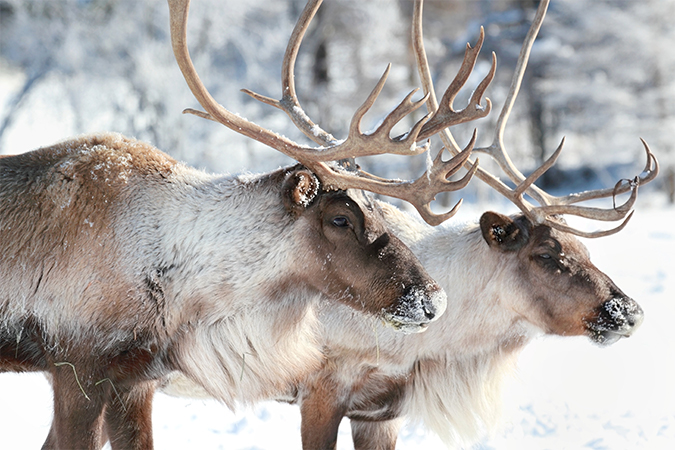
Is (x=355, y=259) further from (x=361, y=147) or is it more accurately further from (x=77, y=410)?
(x=77, y=410)

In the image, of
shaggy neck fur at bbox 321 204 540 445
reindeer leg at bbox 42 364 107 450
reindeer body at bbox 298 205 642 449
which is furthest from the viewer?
shaggy neck fur at bbox 321 204 540 445

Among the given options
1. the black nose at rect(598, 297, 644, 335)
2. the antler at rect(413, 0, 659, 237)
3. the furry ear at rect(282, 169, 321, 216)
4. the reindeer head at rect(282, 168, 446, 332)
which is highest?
the antler at rect(413, 0, 659, 237)

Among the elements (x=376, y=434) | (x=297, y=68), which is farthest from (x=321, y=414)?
(x=297, y=68)

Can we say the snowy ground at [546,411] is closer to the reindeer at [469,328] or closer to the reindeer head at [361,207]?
the reindeer at [469,328]

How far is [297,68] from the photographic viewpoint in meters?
14.5

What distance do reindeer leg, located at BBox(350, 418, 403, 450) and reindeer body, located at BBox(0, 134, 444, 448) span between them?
989mm

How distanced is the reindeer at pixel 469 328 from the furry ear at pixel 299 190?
2.49 feet

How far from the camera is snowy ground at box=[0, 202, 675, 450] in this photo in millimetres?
4504

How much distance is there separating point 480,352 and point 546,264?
0.64m

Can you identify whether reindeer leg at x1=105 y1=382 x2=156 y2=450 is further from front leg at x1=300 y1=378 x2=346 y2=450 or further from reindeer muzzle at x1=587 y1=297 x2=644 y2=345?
reindeer muzzle at x1=587 y1=297 x2=644 y2=345

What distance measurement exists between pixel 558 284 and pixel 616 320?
1.13 ft

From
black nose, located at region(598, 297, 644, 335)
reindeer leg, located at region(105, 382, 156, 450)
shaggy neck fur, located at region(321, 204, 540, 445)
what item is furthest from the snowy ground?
reindeer leg, located at region(105, 382, 156, 450)

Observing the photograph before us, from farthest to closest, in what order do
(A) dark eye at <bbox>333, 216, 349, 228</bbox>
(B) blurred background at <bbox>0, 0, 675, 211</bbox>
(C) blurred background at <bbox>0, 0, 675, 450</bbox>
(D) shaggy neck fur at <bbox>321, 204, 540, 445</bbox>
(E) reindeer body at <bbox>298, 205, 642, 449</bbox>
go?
(B) blurred background at <bbox>0, 0, 675, 211</bbox> < (C) blurred background at <bbox>0, 0, 675, 450</bbox> < (D) shaggy neck fur at <bbox>321, 204, 540, 445</bbox> < (E) reindeer body at <bbox>298, 205, 642, 449</bbox> < (A) dark eye at <bbox>333, 216, 349, 228</bbox>

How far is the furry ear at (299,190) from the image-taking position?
3.12 m
